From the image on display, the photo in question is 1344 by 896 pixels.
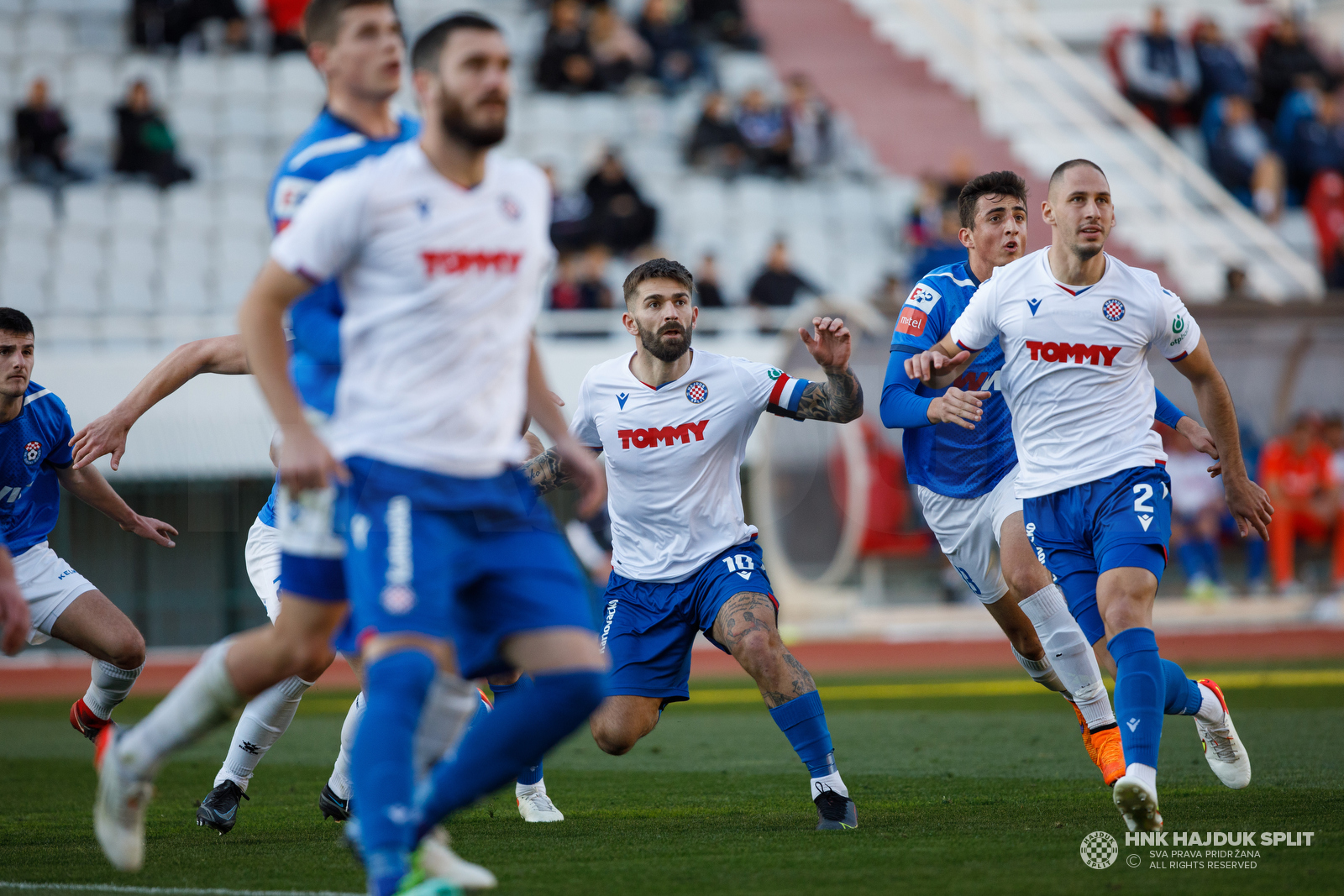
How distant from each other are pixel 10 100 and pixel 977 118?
14.0m

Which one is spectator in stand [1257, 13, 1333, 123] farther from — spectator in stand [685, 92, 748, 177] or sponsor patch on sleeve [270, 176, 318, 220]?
sponsor patch on sleeve [270, 176, 318, 220]

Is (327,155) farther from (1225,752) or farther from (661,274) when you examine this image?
(1225,752)

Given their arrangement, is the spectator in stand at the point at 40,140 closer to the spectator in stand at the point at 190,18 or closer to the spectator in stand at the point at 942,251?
the spectator in stand at the point at 190,18

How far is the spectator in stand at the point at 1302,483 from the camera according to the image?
17641 mm

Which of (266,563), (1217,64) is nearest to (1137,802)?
(266,563)

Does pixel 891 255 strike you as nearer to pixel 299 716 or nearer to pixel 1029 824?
pixel 299 716

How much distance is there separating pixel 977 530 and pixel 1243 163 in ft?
54.8

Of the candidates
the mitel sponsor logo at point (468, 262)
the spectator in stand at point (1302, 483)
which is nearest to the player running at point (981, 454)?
the mitel sponsor logo at point (468, 262)

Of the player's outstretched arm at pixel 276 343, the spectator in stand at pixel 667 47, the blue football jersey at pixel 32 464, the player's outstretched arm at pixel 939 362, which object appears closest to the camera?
the player's outstretched arm at pixel 276 343

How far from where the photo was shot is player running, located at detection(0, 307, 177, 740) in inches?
279

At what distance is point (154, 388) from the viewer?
5770 mm

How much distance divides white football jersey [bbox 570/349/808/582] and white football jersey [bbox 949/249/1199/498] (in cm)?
108

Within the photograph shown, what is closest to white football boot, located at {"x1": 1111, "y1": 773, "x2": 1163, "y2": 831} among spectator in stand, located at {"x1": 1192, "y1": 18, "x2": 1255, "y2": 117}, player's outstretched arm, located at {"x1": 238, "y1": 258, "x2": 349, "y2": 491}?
player's outstretched arm, located at {"x1": 238, "y1": 258, "x2": 349, "y2": 491}

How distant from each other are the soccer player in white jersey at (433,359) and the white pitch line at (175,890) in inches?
25.5
